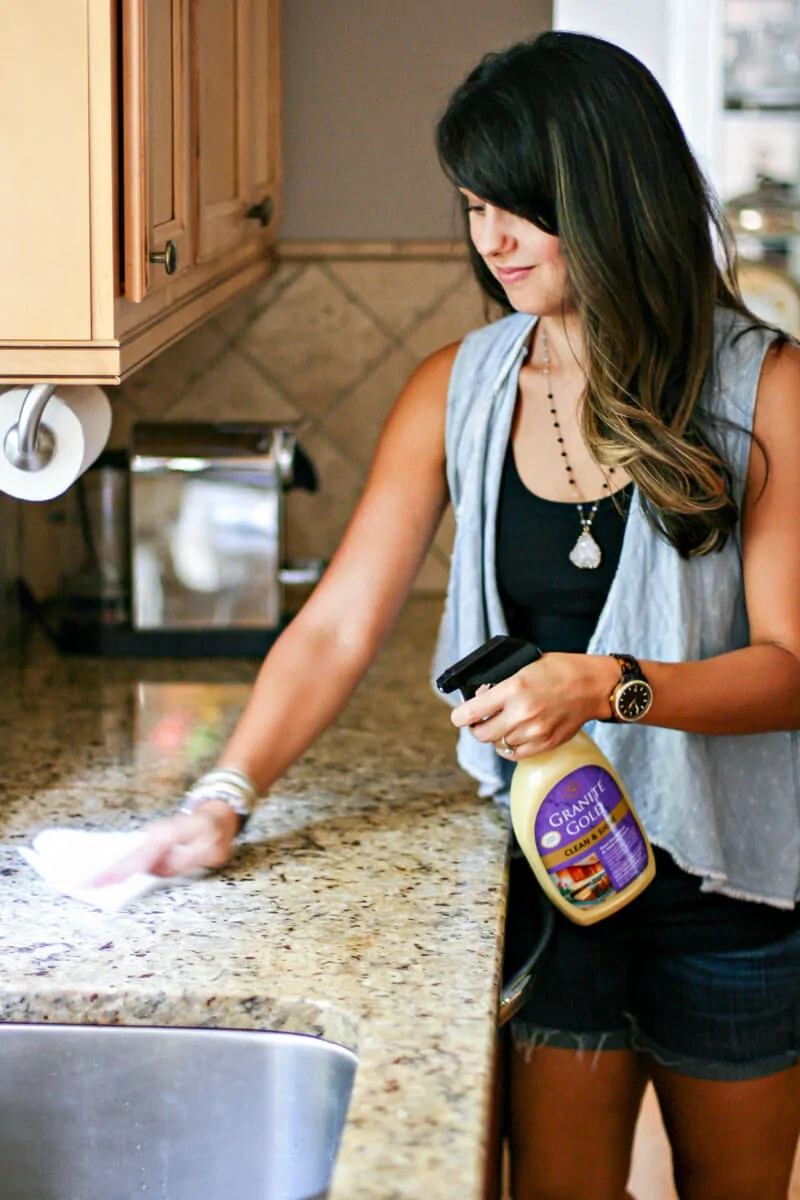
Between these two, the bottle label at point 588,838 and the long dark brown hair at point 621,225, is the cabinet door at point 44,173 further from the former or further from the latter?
the bottle label at point 588,838

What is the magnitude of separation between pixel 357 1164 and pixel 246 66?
139 cm

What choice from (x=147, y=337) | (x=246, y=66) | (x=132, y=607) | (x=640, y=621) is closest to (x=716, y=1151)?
(x=640, y=621)

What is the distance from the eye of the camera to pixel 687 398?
124 cm

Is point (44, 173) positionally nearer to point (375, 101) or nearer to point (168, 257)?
point (168, 257)

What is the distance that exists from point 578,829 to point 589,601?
0.26 m

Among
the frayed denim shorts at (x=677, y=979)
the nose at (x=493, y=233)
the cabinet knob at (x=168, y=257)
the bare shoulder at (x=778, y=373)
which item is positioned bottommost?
the frayed denim shorts at (x=677, y=979)

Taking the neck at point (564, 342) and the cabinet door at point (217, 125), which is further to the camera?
the cabinet door at point (217, 125)

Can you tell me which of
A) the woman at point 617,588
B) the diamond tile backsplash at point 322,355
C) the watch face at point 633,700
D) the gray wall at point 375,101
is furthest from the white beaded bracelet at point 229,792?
the gray wall at point 375,101

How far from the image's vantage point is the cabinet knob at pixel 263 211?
1778 mm

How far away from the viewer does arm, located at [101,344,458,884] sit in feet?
4.29

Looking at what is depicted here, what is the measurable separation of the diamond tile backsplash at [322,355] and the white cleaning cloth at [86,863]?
1.05 metres

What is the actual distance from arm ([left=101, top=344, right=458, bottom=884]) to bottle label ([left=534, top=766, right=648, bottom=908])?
11.2 inches

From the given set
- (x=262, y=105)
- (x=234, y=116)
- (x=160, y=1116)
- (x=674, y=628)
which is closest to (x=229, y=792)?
(x=160, y=1116)

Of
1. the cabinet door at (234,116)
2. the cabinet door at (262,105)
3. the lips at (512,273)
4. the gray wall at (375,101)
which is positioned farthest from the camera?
the gray wall at (375,101)
